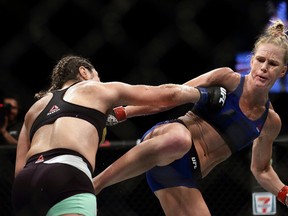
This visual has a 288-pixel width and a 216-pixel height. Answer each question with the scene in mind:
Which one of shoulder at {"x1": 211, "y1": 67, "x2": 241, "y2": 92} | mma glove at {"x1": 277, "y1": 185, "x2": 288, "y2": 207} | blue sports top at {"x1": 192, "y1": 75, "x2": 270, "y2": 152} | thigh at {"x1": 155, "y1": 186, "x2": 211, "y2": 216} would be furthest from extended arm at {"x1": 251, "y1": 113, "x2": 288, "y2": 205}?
thigh at {"x1": 155, "y1": 186, "x2": 211, "y2": 216}

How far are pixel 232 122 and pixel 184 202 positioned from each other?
0.39 metres

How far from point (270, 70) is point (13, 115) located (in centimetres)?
162

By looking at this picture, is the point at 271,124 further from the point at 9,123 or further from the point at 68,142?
the point at 9,123

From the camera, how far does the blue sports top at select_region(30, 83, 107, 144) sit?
1.80 meters

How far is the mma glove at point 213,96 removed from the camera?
7.10ft

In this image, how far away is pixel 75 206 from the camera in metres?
1.66

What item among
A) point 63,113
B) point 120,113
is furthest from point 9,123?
point 63,113

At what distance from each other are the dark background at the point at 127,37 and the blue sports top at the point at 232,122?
4.32ft

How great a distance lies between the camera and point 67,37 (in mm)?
4258

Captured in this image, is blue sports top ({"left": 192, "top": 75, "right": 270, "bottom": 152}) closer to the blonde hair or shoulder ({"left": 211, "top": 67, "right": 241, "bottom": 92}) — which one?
shoulder ({"left": 211, "top": 67, "right": 241, "bottom": 92})

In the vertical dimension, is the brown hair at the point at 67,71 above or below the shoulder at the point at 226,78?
above

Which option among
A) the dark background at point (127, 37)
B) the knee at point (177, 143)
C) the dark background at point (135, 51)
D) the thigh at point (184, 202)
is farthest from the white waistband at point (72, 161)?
the dark background at point (127, 37)

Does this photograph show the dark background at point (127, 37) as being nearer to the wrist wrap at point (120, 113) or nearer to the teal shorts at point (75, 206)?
the wrist wrap at point (120, 113)

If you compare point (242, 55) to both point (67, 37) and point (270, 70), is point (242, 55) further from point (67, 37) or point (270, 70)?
point (270, 70)
